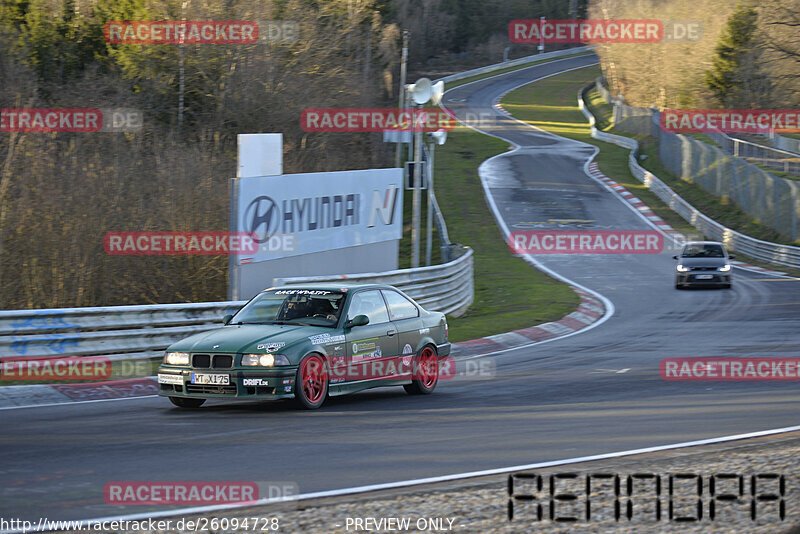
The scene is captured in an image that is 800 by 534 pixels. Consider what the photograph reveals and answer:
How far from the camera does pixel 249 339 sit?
1030 cm

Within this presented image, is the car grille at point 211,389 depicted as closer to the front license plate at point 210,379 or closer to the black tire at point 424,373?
the front license plate at point 210,379

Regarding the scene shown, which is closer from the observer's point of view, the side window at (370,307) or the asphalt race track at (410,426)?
the asphalt race track at (410,426)

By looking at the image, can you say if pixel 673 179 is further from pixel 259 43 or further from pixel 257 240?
pixel 257 240

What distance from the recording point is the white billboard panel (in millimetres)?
17000

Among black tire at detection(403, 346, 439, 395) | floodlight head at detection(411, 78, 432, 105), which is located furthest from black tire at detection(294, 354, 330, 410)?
floodlight head at detection(411, 78, 432, 105)

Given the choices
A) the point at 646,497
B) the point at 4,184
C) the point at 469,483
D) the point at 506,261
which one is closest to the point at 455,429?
the point at 469,483

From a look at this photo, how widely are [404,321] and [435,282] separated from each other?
8826 mm

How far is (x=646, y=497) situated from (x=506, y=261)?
27.9 metres

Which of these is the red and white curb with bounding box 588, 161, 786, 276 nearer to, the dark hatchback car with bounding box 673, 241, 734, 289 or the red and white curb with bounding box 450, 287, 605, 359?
the dark hatchback car with bounding box 673, 241, 734, 289

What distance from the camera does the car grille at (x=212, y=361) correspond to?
32.9 feet

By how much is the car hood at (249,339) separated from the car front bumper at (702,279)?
19.1m

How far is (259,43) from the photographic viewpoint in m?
38.1

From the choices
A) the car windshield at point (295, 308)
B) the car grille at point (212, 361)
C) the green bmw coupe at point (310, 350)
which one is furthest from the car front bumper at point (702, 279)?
the car grille at point (212, 361)

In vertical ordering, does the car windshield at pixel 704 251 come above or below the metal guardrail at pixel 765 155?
below
